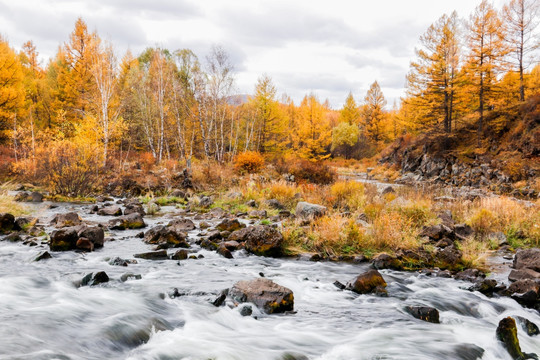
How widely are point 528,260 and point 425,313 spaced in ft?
10.2

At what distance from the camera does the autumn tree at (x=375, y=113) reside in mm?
49344

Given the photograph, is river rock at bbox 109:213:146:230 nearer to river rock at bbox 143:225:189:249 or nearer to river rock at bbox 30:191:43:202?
river rock at bbox 143:225:189:249

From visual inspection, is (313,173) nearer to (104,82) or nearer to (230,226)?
(230,226)

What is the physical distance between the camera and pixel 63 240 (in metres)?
6.63

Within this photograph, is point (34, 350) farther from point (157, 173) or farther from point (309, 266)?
point (157, 173)

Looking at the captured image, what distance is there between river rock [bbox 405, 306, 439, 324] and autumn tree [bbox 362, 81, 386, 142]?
47.9 metres

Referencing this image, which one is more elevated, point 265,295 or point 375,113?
point 375,113

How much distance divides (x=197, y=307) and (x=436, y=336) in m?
3.00

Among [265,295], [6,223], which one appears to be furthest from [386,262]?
[6,223]

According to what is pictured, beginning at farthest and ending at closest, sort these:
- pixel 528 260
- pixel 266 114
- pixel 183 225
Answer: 1. pixel 266 114
2. pixel 183 225
3. pixel 528 260

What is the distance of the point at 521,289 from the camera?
16.4ft

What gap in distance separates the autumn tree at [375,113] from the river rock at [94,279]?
4883cm

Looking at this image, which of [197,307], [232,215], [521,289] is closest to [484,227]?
[521,289]

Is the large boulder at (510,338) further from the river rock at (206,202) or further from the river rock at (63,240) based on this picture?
the river rock at (206,202)
